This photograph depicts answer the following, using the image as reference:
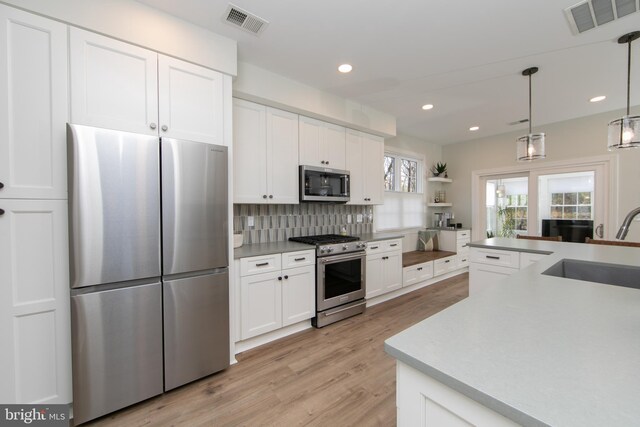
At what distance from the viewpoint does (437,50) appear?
229 cm

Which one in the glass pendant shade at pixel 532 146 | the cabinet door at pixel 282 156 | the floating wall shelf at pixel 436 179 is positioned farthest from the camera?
the floating wall shelf at pixel 436 179

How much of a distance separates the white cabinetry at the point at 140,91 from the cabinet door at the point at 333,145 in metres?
1.40

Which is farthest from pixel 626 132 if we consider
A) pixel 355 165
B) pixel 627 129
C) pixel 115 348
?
pixel 115 348

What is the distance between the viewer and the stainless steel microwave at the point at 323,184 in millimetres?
2992

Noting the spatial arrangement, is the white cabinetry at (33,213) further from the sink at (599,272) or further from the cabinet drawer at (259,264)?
the sink at (599,272)

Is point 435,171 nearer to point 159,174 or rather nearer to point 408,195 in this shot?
point 408,195

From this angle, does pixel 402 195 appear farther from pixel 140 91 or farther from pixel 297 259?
pixel 140 91

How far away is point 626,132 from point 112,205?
372cm

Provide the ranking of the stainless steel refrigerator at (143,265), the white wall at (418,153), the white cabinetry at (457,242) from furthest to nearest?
1. the white cabinetry at (457,242)
2. the white wall at (418,153)
3. the stainless steel refrigerator at (143,265)

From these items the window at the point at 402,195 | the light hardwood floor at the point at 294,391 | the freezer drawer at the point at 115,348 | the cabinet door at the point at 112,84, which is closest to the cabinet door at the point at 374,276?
the light hardwood floor at the point at 294,391

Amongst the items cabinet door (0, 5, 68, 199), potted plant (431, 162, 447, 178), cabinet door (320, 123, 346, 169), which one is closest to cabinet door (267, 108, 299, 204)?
cabinet door (320, 123, 346, 169)

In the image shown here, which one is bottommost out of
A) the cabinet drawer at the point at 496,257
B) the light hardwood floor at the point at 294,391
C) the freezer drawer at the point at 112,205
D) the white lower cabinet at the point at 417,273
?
the light hardwood floor at the point at 294,391

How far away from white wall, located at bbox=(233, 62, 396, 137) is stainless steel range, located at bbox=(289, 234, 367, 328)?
1448mm

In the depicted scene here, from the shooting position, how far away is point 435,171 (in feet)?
18.1
